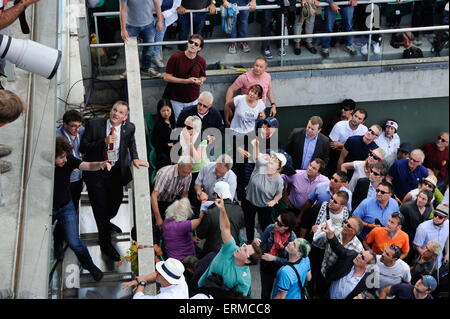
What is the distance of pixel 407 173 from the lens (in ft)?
34.0

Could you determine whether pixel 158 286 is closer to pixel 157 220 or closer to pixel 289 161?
pixel 157 220

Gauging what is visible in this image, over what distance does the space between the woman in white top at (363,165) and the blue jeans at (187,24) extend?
277 centimetres

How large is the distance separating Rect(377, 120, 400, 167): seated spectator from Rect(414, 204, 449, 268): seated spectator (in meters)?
1.76

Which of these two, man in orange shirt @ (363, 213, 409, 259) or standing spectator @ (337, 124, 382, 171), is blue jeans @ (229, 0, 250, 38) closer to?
standing spectator @ (337, 124, 382, 171)

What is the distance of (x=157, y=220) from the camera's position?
8914 millimetres

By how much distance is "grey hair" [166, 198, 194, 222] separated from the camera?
855 centimetres

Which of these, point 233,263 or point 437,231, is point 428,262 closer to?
point 437,231

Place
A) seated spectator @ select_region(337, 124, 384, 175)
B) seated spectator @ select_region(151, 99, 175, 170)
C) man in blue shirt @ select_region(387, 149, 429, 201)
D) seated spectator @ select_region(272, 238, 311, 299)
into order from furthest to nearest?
seated spectator @ select_region(337, 124, 384, 175), man in blue shirt @ select_region(387, 149, 429, 201), seated spectator @ select_region(151, 99, 175, 170), seated spectator @ select_region(272, 238, 311, 299)

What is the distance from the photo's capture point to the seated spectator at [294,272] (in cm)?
817

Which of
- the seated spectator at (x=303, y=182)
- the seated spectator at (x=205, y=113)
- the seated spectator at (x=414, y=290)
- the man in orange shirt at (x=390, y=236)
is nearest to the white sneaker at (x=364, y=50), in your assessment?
the seated spectator at (x=303, y=182)

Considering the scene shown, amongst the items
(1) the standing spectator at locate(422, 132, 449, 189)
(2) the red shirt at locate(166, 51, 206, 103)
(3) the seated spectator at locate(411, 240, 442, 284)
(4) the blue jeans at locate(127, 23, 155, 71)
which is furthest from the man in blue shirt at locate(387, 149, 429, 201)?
(4) the blue jeans at locate(127, 23, 155, 71)

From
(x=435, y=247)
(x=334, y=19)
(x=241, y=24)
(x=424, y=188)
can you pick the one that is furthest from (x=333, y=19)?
(x=435, y=247)

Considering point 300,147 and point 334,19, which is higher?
point 334,19

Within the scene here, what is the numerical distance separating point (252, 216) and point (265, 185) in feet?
Answer: 1.77
